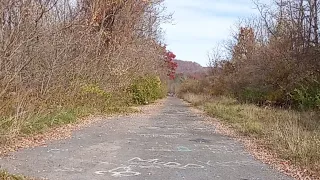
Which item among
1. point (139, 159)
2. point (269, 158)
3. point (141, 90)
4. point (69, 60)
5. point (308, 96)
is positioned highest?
point (69, 60)

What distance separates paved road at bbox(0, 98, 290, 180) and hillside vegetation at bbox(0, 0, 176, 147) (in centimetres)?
171

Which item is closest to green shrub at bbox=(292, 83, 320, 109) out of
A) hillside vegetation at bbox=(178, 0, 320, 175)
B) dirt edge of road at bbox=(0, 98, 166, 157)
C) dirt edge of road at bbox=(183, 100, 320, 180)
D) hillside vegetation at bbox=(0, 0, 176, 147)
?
hillside vegetation at bbox=(178, 0, 320, 175)

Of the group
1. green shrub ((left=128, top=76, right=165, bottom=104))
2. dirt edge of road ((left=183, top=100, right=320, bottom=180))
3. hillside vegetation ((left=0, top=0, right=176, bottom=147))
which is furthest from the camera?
green shrub ((left=128, top=76, right=165, bottom=104))

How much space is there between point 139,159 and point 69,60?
10.6m

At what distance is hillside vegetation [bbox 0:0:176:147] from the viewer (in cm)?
1327

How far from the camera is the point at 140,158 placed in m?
10.2

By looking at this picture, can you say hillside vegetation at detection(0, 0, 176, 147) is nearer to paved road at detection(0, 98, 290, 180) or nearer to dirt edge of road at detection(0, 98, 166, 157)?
dirt edge of road at detection(0, 98, 166, 157)

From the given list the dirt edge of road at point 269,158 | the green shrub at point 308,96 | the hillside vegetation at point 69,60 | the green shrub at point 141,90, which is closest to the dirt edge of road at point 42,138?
the hillside vegetation at point 69,60

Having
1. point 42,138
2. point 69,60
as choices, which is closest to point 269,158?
point 42,138

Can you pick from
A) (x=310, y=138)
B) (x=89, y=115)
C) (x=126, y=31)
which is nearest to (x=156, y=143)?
(x=310, y=138)

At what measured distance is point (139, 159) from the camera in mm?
10039

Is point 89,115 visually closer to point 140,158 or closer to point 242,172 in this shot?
point 140,158

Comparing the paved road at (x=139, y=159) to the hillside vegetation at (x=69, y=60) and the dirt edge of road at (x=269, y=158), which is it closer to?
the dirt edge of road at (x=269, y=158)

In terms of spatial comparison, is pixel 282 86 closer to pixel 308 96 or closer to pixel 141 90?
pixel 308 96
